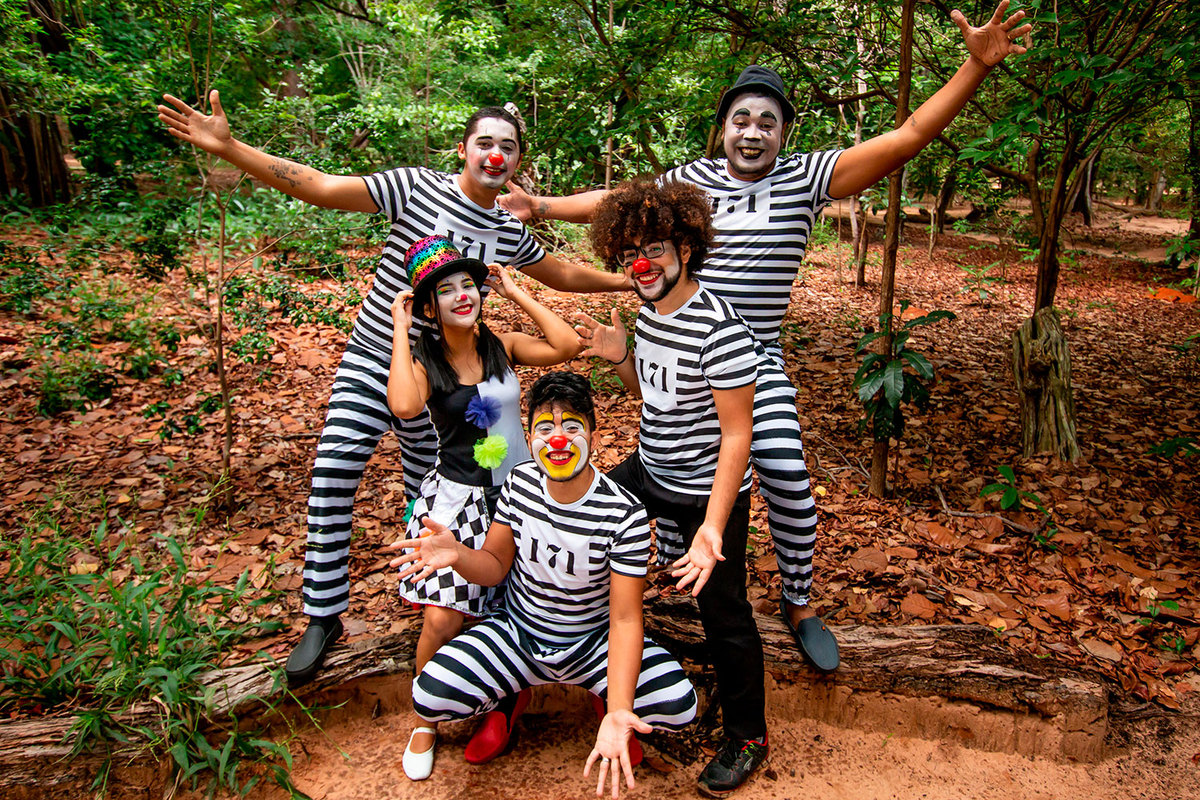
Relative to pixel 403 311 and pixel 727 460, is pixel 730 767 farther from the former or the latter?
pixel 403 311

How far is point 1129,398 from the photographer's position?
561 centimetres

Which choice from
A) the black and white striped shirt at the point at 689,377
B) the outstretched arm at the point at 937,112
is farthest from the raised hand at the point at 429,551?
the outstretched arm at the point at 937,112

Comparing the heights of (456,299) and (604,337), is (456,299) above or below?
above

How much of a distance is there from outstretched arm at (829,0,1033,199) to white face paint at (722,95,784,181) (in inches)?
9.8

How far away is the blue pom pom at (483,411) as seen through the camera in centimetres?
250

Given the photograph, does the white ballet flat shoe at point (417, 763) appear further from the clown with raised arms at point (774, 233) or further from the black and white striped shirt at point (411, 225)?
the black and white striped shirt at point (411, 225)

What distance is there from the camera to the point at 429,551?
6.95 feet

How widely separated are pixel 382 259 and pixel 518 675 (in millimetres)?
1635

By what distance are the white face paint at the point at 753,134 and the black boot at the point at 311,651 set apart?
2.29 meters

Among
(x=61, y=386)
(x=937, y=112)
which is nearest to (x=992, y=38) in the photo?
(x=937, y=112)

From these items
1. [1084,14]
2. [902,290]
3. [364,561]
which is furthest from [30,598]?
[902,290]

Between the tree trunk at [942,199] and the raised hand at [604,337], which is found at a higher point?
the tree trunk at [942,199]

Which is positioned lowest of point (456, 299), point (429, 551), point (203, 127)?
point (429, 551)

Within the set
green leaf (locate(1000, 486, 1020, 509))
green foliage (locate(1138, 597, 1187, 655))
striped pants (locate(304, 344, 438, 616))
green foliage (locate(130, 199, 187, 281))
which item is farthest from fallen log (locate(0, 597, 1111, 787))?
green foliage (locate(130, 199, 187, 281))
